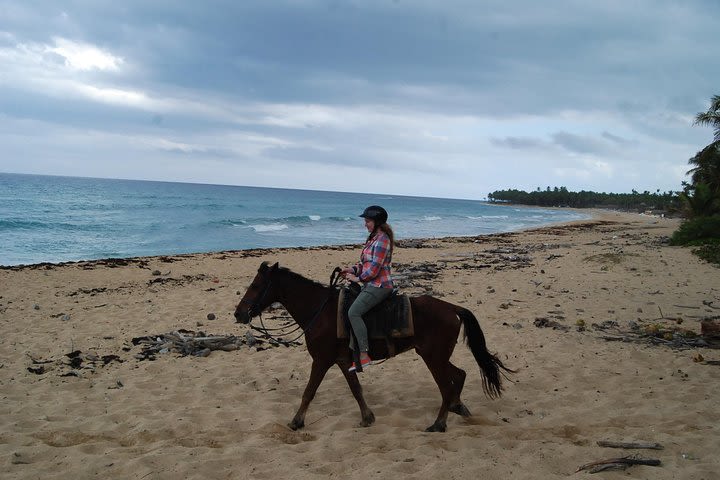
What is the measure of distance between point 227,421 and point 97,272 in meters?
14.2

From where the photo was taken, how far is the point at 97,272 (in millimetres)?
16844

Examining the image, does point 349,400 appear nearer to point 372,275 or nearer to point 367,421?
point 367,421

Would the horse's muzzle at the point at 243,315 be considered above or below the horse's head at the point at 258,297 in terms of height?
below

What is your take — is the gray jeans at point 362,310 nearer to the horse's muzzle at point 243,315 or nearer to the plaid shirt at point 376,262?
the plaid shirt at point 376,262

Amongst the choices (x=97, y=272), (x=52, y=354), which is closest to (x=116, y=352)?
(x=52, y=354)

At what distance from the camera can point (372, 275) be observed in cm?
A: 525

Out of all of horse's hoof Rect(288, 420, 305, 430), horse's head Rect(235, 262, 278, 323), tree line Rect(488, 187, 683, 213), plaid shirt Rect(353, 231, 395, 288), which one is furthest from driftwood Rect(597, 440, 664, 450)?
tree line Rect(488, 187, 683, 213)

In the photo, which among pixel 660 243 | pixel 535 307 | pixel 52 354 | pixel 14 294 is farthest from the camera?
pixel 660 243

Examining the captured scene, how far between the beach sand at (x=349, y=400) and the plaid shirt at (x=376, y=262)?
5.60ft

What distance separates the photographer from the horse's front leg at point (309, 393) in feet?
17.1

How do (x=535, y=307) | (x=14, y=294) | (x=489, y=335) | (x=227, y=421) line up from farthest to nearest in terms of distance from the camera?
1. (x=14, y=294)
2. (x=535, y=307)
3. (x=489, y=335)
4. (x=227, y=421)

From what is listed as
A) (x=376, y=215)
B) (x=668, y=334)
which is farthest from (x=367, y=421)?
(x=668, y=334)

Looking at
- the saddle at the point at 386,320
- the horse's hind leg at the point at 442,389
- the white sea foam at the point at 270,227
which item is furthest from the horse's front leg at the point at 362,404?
the white sea foam at the point at 270,227

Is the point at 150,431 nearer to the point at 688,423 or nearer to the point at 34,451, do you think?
the point at 34,451
